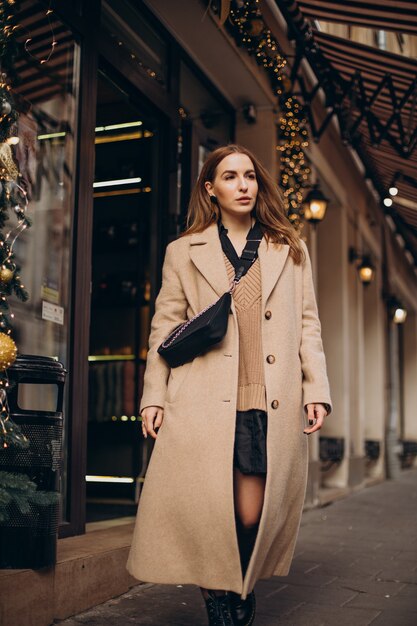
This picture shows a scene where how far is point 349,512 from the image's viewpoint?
28.0 ft

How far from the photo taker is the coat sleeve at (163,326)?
3.23m

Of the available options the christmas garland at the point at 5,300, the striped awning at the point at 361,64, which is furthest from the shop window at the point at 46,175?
the striped awning at the point at 361,64

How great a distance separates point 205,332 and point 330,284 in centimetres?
805

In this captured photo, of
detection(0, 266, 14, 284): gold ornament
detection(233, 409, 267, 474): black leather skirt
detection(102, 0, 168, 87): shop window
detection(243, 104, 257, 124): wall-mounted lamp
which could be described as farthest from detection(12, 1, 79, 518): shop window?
detection(243, 104, 257, 124): wall-mounted lamp

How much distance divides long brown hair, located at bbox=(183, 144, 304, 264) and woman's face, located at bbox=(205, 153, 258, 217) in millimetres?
53

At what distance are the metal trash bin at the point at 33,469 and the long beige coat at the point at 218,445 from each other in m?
0.49

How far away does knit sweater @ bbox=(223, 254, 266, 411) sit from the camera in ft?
10.2

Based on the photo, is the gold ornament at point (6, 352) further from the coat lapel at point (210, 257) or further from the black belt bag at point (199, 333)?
the coat lapel at point (210, 257)

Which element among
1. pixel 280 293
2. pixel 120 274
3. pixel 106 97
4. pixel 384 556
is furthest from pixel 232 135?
pixel 280 293

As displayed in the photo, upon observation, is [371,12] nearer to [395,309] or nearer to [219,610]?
[219,610]

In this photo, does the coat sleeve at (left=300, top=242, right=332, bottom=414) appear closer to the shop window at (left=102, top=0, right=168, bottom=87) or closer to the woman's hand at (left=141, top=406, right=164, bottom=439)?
the woman's hand at (left=141, top=406, right=164, bottom=439)

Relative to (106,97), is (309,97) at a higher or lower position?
higher

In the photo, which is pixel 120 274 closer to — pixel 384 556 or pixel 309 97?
pixel 309 97

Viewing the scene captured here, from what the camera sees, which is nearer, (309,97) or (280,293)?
(280,293)
